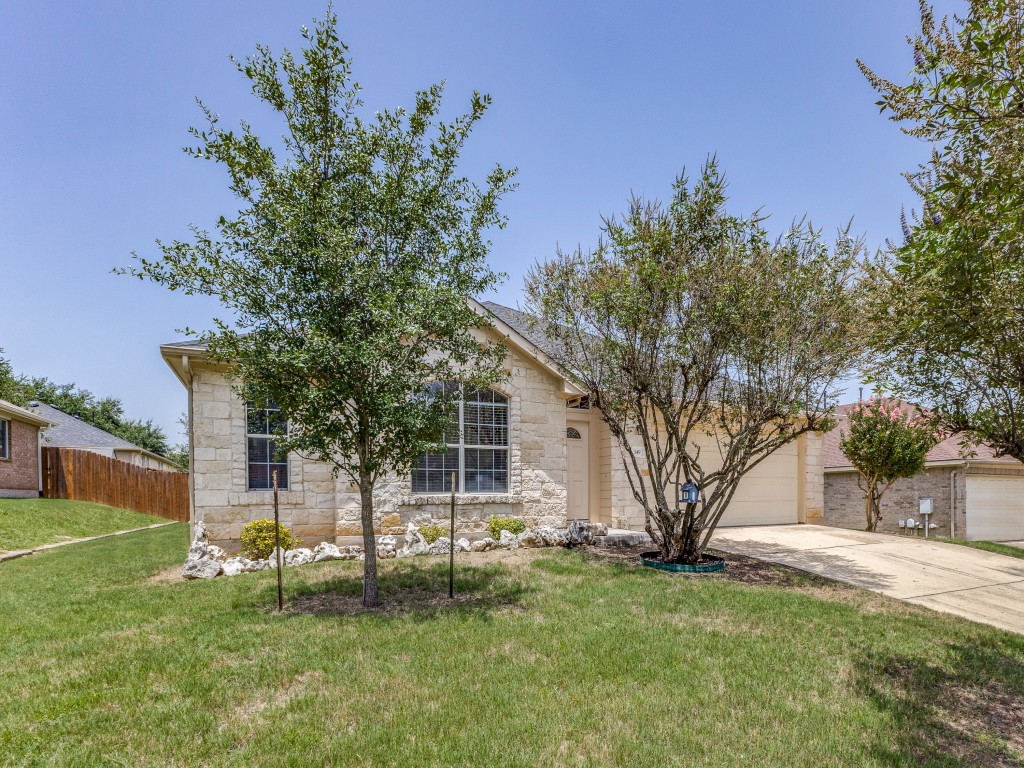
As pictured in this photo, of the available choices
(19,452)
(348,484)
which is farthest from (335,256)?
(19,452)

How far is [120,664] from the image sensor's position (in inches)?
180

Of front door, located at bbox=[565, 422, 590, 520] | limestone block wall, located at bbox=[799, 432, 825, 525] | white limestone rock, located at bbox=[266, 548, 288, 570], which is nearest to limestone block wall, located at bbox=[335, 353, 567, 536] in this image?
front door, located at bbox=[565, 422, 590, 520]

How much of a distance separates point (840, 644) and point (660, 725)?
8.80 feet

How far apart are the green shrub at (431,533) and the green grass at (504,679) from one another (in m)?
2.59

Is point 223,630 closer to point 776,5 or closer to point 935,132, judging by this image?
point 935,132

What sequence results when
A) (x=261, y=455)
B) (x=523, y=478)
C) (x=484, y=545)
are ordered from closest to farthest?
(x=261, y=455)
(x=484, y=545)
(x=523, y=478)

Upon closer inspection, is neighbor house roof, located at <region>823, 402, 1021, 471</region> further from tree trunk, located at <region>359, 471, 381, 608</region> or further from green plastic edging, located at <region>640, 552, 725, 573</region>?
tree trunk, located at <region>359, 471, 381, 608</region>

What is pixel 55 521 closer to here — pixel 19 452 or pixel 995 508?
pixel 19 452

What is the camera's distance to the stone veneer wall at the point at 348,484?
8977 millimetres

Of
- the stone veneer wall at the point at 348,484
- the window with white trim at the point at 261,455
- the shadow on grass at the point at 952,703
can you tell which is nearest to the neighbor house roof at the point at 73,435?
→ the stone veneer wall at the point at 348,484

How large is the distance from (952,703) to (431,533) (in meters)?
7.40

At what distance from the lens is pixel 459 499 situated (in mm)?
10328

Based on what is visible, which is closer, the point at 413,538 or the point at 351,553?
the point at 351,553

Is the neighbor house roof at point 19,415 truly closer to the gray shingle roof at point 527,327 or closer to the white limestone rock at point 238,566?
the white limestone rock at point 238,566
